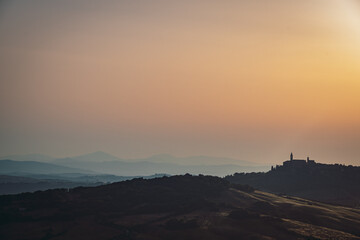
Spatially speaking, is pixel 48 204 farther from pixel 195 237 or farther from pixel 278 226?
pixel 278 226

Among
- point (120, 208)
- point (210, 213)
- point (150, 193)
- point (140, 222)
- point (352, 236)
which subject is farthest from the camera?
point (150, 193)

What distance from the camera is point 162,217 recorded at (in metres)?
156

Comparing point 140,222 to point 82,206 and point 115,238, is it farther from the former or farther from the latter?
point 82,206

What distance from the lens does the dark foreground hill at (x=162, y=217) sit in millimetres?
134000

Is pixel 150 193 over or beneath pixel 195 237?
over

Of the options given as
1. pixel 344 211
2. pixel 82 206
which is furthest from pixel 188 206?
pixel 344 211

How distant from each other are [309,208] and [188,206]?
46.2m

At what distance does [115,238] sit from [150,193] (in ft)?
212

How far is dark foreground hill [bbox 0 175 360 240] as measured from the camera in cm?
13400

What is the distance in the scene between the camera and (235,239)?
128m

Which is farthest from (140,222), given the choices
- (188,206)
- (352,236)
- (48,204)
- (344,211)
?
(344,211)

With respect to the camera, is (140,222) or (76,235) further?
(140,222)

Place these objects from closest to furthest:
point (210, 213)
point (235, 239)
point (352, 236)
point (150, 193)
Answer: point (235, 239), point (352, 236), point (210, 213), point (150, 193)

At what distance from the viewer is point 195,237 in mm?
128875
